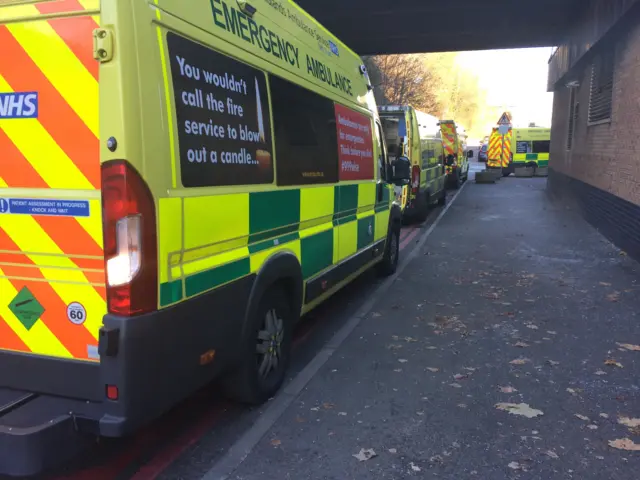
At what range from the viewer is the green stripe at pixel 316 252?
4535 mm

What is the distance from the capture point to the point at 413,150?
12.5 meters

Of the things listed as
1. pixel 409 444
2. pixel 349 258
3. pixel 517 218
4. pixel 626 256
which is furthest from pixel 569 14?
pixel 409 444

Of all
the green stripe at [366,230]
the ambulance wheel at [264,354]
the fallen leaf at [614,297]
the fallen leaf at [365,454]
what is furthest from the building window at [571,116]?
the fallen leaf at [365,454]

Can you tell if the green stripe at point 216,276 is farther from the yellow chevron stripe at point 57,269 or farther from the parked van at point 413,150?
the parked van at point 413,150

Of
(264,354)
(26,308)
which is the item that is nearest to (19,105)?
(26,308)

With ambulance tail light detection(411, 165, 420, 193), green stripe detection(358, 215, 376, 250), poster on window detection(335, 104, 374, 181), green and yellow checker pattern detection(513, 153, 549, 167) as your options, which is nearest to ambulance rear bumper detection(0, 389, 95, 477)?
poster on window detection(335, 104, 374, 181)

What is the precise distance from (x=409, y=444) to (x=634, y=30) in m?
9.57

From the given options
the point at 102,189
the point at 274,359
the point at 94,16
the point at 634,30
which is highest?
the point at 634,30

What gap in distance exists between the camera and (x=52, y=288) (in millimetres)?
2729

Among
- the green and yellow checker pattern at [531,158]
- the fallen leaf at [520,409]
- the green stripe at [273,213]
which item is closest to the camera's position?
the green stripe at [273,213]

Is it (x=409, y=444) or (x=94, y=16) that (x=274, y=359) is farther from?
(x=94, y=16)

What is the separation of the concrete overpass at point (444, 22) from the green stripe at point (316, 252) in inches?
434

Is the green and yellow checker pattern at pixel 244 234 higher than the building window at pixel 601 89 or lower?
lower

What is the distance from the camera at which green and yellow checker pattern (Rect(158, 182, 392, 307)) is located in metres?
2.77
